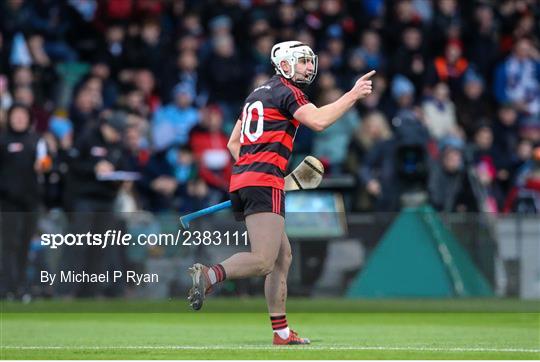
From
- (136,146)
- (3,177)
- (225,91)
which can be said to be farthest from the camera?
(225,91)

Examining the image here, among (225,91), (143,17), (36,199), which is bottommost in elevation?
(36,199)

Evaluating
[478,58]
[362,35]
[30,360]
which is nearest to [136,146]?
[362,35]

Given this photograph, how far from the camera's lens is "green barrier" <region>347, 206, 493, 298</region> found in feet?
63.9

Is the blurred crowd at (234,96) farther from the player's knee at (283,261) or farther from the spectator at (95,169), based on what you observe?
the player's knee at (283,261)

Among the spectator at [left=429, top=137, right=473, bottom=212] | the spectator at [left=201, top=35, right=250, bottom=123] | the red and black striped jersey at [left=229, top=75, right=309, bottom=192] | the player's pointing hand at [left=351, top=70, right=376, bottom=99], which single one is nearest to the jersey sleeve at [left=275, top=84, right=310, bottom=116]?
the red and black striped jersey at [left=229, top=75, right=309, bottom=192]

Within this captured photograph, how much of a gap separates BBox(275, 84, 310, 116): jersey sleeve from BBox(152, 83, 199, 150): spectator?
32.0ft

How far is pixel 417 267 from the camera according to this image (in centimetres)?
1952

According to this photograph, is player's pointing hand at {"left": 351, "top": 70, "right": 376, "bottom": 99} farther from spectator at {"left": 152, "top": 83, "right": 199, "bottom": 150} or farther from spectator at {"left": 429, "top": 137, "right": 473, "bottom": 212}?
spectator at {"left": 152, "top": 83, "right": 199, "bottom": 150}

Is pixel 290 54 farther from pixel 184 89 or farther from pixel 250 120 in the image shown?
pixel 184 89

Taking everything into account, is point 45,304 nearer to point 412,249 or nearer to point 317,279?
point 317,279

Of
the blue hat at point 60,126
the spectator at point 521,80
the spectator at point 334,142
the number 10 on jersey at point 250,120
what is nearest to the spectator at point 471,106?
the spectator at point 521,80

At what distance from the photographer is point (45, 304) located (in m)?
18.0

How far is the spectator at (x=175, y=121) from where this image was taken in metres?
21.7

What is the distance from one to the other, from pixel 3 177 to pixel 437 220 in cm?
559
